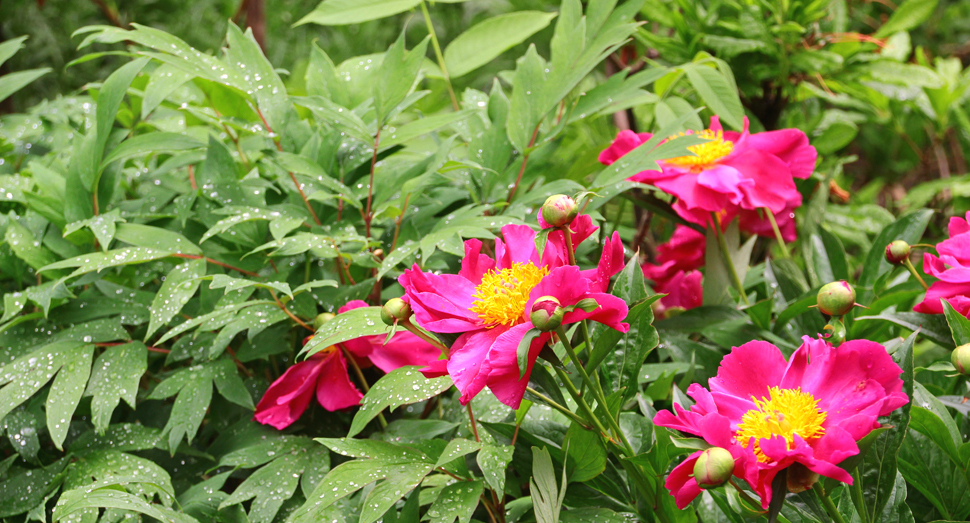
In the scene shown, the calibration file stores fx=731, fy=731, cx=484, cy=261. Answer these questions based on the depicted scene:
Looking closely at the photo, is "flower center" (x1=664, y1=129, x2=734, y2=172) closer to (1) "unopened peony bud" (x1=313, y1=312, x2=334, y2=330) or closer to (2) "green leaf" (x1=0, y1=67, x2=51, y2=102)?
(1) "unopened peony bud" (x1=313, y1=312, x2=334, y2=330)

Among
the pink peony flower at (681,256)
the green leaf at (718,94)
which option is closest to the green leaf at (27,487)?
the pink peony flower at (681,256)

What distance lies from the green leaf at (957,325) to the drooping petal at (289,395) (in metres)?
0.43

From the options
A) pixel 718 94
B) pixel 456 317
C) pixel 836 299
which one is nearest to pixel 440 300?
pixel 456 317

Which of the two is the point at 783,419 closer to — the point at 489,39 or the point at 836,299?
the point at 836,299

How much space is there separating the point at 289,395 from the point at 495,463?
0.19m

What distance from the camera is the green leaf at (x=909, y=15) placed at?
0.97 metres

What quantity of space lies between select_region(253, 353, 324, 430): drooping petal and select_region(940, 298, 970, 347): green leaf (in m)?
0.43

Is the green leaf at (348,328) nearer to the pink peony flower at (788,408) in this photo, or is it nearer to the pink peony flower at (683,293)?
the pink peony flower at (788,408)

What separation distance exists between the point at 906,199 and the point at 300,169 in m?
0.99

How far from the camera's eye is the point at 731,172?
65cm

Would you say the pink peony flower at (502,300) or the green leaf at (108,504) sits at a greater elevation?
the pink peony flower at (502,300)

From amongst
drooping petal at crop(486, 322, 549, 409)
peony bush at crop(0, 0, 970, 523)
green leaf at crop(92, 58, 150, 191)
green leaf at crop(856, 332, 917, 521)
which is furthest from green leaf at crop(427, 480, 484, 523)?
green leaf at crop(92, 58, 150, 191)

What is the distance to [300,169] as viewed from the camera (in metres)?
0.62

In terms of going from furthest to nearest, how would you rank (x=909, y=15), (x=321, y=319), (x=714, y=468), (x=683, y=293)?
(x=909, y=15) < (x=683, y=293) < (x=321, y=319) < (x=714, y=468)
